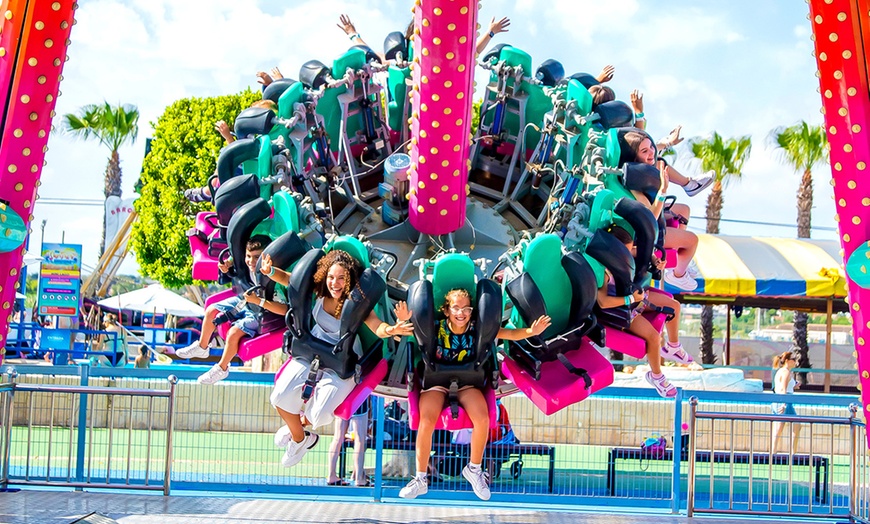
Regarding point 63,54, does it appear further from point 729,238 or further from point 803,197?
point 803,197

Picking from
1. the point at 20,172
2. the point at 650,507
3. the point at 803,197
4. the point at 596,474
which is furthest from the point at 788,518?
the point at 803,197

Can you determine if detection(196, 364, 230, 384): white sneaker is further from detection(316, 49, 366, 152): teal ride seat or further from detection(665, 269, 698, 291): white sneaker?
detection(665, 269, 698, 291): white sneaker

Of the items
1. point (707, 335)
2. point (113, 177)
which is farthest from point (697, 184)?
point (113, 177)

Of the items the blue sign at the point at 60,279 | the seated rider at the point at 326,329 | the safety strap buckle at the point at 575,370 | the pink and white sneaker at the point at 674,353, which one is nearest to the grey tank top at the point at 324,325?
the seated rider at the point at 326,329

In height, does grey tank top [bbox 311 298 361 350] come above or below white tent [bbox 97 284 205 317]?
below

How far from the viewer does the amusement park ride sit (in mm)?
4984

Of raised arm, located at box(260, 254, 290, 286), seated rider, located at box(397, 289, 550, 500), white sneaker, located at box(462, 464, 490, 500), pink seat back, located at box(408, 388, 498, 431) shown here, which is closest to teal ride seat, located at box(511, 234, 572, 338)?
seated rider, located at box(397, 289, 550, 500)

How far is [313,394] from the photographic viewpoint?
18.6ft

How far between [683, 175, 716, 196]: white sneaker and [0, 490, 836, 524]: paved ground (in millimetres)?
2411

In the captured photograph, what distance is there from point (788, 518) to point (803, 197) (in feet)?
67.1

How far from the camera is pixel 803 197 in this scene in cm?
2644

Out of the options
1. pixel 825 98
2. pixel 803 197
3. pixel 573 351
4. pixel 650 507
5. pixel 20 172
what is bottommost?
pixel 650 507

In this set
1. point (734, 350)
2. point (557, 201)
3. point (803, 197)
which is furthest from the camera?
point (734, 350)

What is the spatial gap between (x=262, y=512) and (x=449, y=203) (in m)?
2.64
